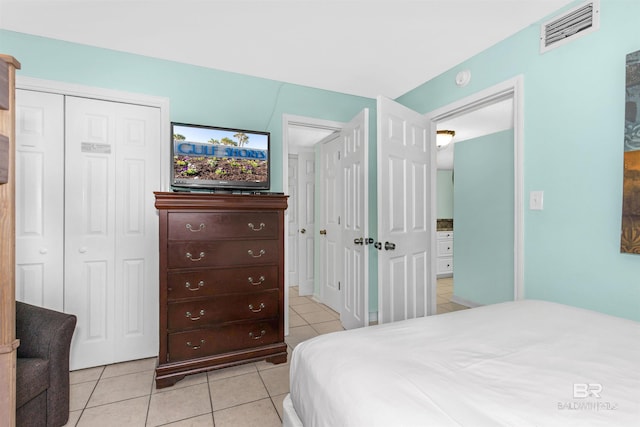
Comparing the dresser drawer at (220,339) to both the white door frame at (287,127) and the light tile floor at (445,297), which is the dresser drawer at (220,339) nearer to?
the white door frame at (287,127)

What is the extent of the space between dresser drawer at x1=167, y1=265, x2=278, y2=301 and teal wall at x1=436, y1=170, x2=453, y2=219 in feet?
15.6

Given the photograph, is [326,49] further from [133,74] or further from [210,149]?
[133,74]

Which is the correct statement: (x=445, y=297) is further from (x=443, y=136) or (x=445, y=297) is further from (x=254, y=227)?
(x=254, y=227)

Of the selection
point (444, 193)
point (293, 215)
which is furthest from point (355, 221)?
point (444, 193)

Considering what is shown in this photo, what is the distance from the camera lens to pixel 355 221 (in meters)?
2.93

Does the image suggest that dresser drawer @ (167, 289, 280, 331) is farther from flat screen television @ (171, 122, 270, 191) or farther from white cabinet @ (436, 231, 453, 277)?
white cabinet @ (436, 231, 453, 277)

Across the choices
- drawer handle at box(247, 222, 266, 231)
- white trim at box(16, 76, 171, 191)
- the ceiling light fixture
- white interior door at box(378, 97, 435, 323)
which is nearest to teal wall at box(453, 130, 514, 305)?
the ceiling light fixture

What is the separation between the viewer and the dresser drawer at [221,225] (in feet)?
6.93

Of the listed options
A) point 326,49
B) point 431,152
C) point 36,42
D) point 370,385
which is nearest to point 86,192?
point 36,42

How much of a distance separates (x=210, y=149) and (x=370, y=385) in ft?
7.48

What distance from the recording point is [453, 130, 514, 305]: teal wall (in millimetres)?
3350

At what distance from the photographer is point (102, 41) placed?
91.4 inches

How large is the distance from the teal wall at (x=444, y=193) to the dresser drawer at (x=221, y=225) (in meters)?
4.72

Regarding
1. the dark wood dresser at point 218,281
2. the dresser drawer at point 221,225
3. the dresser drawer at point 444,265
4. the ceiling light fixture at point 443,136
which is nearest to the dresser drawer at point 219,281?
the dark wood dresser at point 218,281
